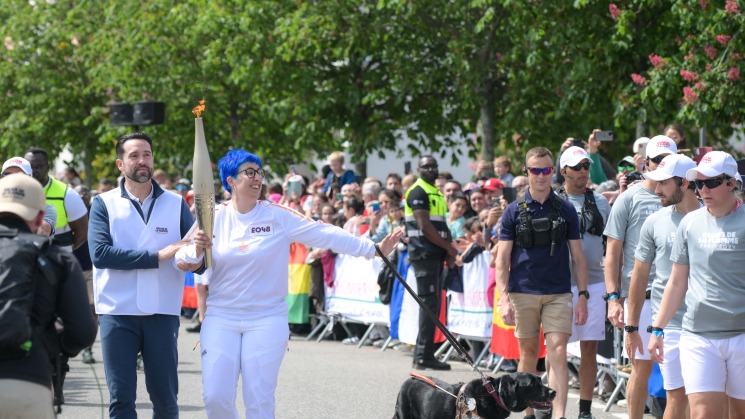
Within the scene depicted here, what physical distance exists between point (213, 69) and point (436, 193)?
676 inches

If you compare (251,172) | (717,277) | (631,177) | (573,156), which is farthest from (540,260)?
(251,172)

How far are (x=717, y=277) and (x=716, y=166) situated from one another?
0.60 meters

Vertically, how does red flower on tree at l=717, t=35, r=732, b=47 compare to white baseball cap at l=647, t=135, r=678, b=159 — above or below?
above

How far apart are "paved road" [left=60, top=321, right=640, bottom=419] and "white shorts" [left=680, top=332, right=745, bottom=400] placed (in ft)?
11.4

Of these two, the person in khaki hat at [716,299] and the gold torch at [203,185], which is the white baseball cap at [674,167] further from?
the gold torch at [203,185]

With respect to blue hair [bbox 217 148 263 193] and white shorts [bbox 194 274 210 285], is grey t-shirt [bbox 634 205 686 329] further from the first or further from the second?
white shorts [bbox 194 274 210 285]

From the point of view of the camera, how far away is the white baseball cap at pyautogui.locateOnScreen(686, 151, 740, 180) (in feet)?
22.6

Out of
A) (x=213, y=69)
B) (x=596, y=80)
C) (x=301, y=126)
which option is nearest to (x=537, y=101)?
(x=596, y=80)

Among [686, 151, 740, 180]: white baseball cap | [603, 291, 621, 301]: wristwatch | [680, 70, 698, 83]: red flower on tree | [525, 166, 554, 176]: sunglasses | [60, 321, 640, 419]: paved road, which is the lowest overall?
[60, 321, 640, 419]: paved road

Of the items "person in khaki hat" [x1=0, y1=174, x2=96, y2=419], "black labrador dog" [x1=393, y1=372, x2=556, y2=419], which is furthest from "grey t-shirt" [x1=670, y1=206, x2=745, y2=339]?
"person in khaki hat" [x1=0, y1=174, x2=96, y2=419]

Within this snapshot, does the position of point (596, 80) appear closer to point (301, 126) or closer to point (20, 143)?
point (301, 126)

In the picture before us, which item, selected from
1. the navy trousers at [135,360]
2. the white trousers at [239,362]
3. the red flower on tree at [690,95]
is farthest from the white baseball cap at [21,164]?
the red flower on tree at [690,95]

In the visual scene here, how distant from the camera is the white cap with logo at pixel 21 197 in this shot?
5176 millimetres

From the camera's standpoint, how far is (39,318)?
202 inches
